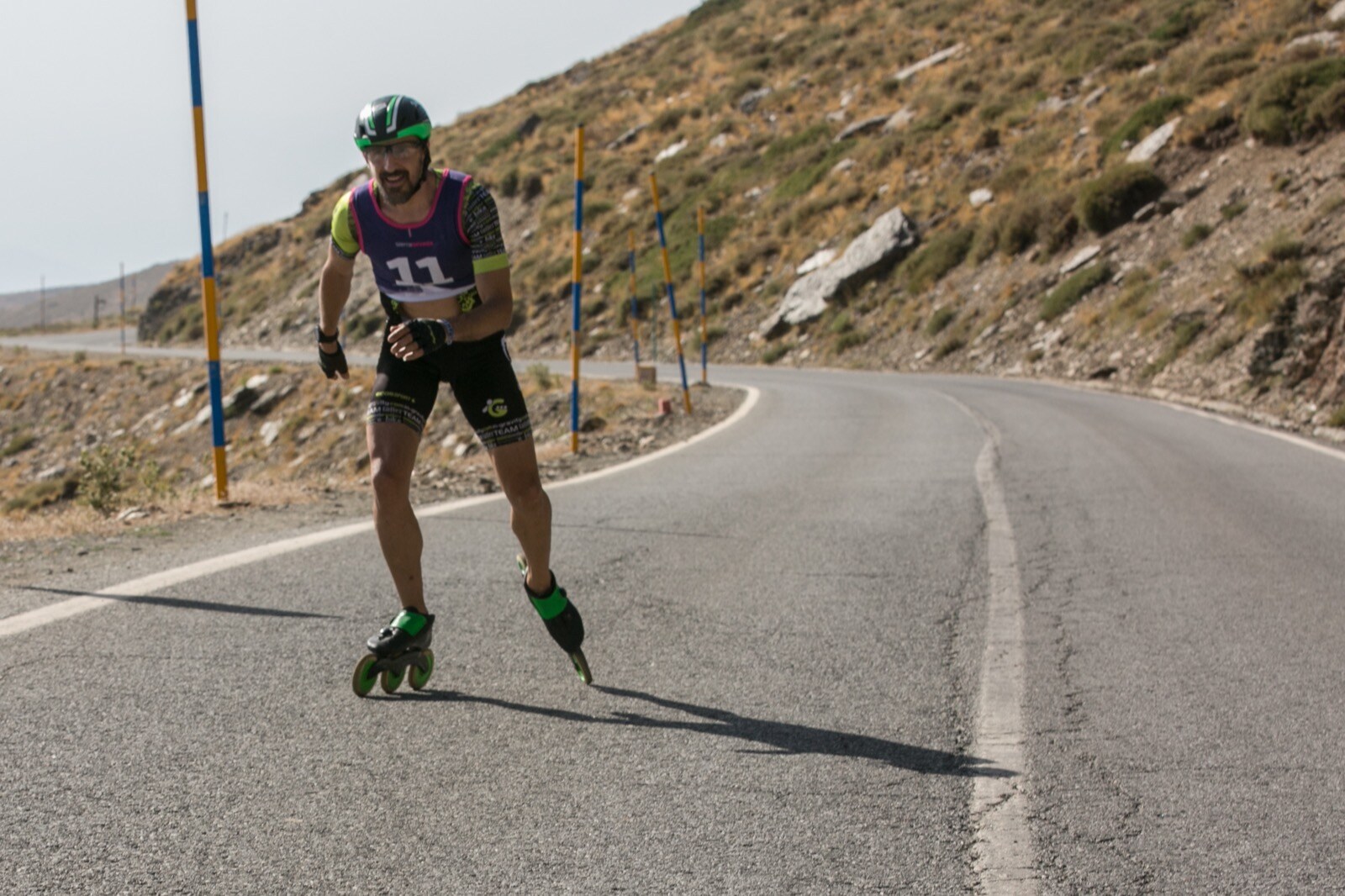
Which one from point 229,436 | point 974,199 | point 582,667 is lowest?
point 229,436

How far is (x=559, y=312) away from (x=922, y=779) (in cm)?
3830

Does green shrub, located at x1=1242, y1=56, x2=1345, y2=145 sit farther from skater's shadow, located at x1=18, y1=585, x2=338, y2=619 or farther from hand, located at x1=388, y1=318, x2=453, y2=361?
hand, located at x1=388, y1=318, x2=453, y2=361

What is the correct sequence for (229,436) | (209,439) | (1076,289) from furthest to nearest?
(229,436) < (1076,289) < (209,439)

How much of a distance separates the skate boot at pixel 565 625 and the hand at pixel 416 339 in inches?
34.8

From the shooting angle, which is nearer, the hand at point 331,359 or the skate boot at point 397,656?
the skate boot at point 397,656

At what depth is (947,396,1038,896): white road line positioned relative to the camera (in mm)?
2721

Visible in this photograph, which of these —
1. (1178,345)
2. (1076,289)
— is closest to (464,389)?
(1178,345)

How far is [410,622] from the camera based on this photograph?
3936 millimetres

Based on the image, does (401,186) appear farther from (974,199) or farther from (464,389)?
(974,199)

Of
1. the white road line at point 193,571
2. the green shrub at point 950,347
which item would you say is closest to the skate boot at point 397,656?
the white road line at point 193,571

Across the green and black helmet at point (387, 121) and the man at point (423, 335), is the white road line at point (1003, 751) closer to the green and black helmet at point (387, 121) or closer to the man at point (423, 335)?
the man at point (423, 335)

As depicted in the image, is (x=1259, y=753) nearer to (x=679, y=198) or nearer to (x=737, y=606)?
(x=737, y=606)

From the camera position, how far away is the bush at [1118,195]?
2745 cm

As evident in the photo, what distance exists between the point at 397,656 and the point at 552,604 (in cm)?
56
